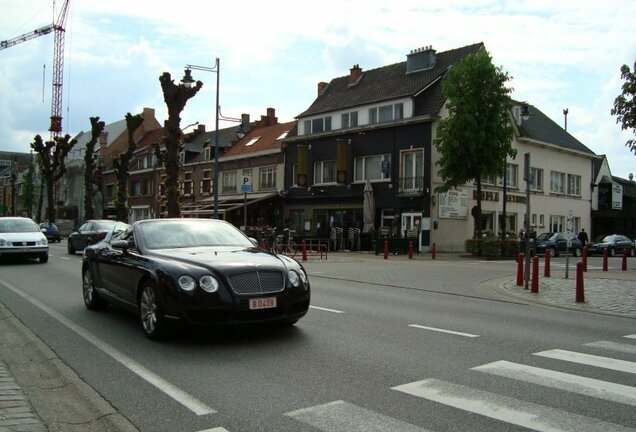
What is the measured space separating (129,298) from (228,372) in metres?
2.71

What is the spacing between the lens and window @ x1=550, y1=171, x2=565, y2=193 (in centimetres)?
4198

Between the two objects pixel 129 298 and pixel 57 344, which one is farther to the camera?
pixel 129 298

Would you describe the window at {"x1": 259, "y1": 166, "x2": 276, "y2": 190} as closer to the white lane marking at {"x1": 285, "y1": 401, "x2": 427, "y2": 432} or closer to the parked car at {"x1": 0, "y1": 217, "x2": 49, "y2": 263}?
the parked car at {"x1": 0, "y1": 217, "x2": 49, "y2": 263}

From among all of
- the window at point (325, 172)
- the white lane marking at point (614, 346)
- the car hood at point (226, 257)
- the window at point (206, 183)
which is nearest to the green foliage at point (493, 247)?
the window at point (325, 172)

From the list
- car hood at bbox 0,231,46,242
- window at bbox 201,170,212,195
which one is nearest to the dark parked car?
car hood at bbox 0,231,46,242

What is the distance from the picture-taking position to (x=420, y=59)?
36.9m

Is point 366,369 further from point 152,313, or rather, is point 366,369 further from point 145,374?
point 152,313

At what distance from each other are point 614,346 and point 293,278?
407 centimetres

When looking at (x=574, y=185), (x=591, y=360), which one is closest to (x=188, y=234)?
(x=591, y=360)

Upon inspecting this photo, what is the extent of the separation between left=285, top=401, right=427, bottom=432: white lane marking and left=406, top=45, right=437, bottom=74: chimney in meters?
34.3

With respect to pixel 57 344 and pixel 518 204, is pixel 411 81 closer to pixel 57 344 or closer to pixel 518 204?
pixel 518 204

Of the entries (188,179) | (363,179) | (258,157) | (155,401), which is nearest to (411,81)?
(363,179)

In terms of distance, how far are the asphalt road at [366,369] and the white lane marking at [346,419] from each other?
0.05ft

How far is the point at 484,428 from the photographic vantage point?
4090 millimetres
